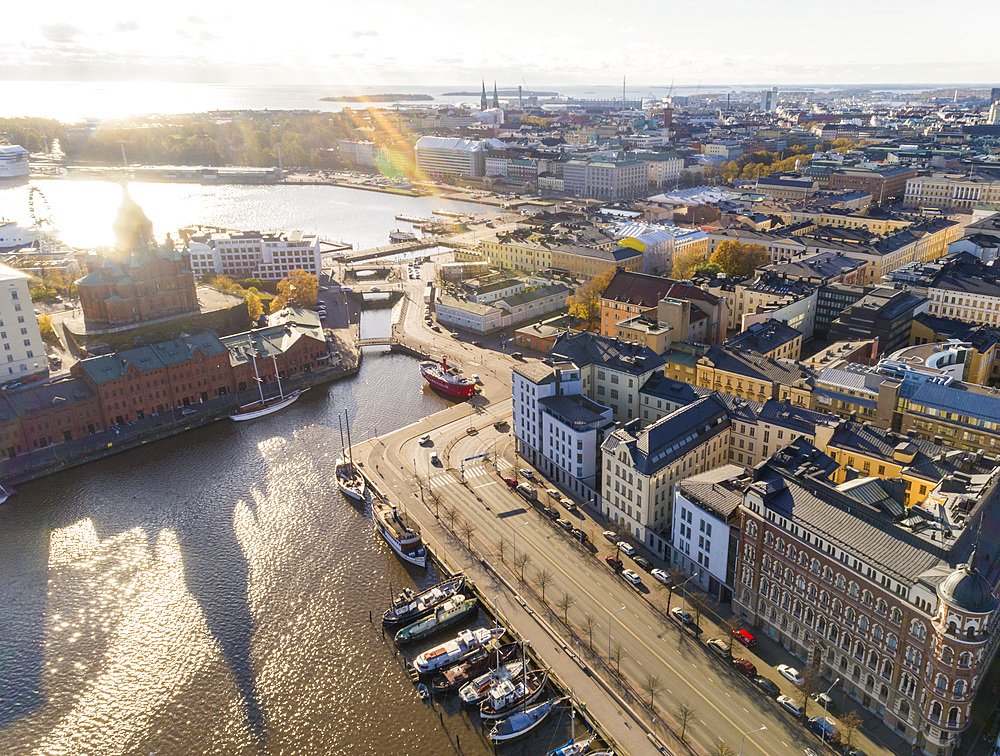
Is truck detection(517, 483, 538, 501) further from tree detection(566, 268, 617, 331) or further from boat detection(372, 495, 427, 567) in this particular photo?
tree detection(566, 268, 617, 331)

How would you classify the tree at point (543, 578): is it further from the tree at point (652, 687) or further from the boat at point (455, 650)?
the tree at point (652, 687)

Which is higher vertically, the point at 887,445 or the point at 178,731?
the point at 887,445

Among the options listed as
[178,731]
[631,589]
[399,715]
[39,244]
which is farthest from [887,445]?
[39,244]

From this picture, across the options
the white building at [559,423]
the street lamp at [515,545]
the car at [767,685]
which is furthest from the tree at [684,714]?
the white building at [559,423]

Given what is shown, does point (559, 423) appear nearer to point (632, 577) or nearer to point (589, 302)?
point (632, 577)

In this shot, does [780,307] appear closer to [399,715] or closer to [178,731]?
[399,715]

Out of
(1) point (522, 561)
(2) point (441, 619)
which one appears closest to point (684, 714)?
(1) point (522, 561)

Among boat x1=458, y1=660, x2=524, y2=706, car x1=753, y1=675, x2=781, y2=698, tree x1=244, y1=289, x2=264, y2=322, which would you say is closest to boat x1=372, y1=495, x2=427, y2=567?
boat x1=458, y1=660, x2=524, y2=706
